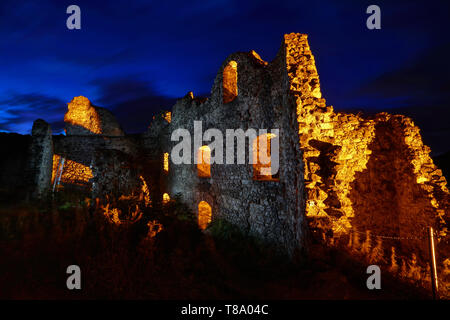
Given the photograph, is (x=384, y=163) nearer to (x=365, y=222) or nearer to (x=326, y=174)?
(x=365, y=222)

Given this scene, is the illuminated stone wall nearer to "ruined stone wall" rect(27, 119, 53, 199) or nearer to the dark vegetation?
"ruined stone wall" rect(27, 119, 53, 199)

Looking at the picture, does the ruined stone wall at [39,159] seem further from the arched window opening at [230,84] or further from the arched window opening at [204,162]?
the arched window opening at [230,84]

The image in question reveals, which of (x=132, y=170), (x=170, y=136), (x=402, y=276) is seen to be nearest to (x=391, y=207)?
(x=402, y=276)

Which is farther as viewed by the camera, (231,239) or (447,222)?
(231,239)

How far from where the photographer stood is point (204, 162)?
11188mm

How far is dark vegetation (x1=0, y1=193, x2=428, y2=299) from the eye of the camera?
4.18 metres

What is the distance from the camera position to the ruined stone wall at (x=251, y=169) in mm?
5949

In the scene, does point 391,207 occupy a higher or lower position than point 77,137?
lower

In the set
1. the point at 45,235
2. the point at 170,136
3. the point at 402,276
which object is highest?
the point at 170,136

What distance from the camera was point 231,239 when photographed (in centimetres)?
780

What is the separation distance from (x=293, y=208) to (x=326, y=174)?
112 cm

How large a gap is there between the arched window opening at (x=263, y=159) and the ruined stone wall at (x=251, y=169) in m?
0.23

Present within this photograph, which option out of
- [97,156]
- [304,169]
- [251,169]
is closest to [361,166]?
[304,169]

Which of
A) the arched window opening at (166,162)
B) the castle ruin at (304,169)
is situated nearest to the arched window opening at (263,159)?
the castle ruin at (304,169)
